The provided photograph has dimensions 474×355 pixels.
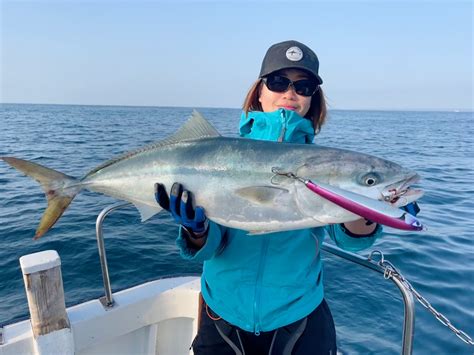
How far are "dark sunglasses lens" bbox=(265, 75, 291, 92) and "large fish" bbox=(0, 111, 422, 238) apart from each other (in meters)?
0.67

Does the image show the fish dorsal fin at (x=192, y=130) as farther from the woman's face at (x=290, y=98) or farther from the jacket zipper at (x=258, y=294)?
the jacket zipper at (x=258, y=294)

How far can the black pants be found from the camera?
9.02 ft

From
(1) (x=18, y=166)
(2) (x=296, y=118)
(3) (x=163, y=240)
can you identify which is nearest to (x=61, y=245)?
(3) (x=163, y=240)

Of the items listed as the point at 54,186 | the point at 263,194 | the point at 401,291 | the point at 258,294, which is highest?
the point at 263,194

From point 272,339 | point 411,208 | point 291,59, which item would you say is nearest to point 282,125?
point 291,59

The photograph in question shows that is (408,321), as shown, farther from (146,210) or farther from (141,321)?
(141,321)

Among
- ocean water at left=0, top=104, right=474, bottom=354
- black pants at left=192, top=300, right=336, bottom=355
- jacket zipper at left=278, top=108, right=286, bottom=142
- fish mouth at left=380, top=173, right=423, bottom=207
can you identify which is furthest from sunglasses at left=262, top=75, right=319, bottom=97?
ocean water at left=0, top=104, right=474, bottom=354

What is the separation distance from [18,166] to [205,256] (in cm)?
181

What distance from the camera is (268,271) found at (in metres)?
2.67

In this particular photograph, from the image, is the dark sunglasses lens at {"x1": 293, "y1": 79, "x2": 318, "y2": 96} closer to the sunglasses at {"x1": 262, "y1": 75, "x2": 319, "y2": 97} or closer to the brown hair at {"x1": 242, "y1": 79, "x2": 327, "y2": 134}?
the sunglasses at {"x1": 262, "y1": 75, "x2": 319, "y2": 97}

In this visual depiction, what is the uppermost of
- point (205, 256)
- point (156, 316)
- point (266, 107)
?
point (266, 107)

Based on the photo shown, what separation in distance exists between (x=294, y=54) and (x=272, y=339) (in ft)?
7.48

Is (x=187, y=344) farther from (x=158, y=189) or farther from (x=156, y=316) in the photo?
(x=158, y=189)

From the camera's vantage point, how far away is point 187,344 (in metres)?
4.71
